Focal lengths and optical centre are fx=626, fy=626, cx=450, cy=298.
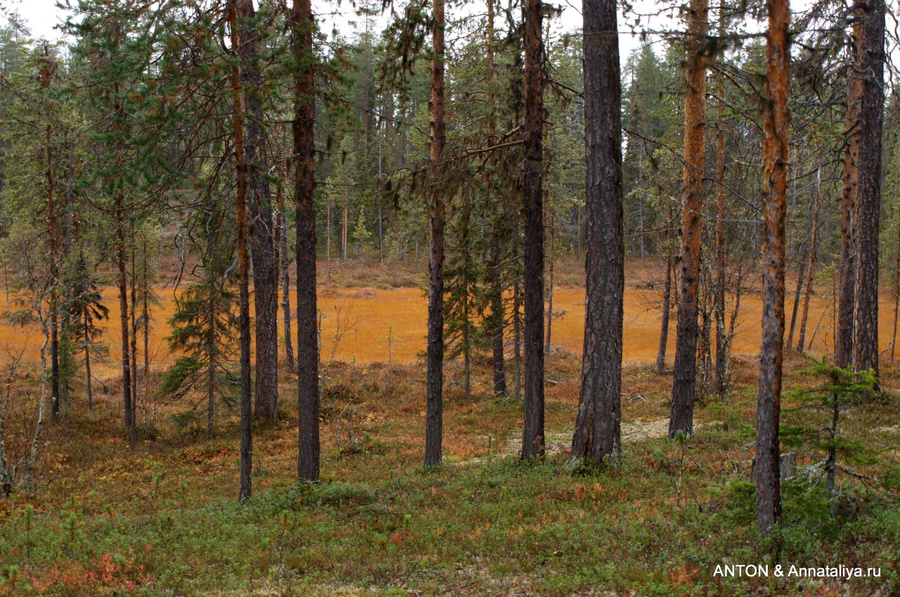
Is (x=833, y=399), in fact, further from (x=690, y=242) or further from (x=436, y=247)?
(x=436, y=247)

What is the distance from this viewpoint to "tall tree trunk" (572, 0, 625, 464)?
29.7 ft

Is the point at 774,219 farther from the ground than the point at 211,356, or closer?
farther from the ground

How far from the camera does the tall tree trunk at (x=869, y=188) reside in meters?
12.1

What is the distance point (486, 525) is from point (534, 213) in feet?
16.4

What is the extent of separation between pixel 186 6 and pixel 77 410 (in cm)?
1680

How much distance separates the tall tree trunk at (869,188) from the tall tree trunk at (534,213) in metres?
6.55

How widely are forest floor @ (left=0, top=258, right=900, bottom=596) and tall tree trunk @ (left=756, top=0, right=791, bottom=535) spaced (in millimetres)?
214

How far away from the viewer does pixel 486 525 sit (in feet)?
25.6

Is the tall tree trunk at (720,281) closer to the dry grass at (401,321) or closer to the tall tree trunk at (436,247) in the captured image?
the dry grass at (401,321)

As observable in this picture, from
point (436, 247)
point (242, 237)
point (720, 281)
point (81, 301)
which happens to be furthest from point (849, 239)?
point (81, 301)

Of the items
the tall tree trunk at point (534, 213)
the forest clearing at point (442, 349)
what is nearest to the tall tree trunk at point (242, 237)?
the forest clearing at point (442, 349)

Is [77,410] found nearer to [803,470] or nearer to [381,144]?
[803,470]

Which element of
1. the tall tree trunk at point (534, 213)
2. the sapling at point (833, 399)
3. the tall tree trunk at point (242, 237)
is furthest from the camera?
the tall tree trunk at point (534, 213)

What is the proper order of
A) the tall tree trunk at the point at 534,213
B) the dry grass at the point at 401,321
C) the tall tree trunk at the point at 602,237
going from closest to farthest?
1. the tall tree trunk at the point at 602,237
2. the tall tree trunk at the point at 534,213
3. the dry grass at the point at 401,321
